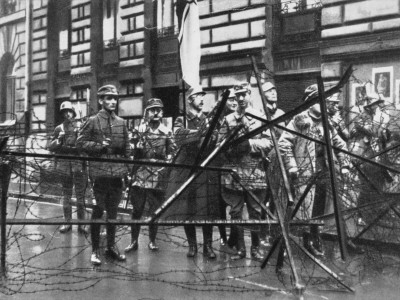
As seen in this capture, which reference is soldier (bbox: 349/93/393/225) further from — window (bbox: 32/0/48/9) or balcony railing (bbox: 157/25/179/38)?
window (bbox: 32/0/48/9)

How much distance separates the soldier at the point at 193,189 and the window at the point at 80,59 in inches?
133

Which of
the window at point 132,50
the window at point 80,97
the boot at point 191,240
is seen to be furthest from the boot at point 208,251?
the window at point 80,97

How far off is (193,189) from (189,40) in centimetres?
312

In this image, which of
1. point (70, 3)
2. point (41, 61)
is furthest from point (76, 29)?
point (41, 61)

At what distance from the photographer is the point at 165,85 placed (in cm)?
838

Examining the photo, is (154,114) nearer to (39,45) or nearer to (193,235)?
(193,235)

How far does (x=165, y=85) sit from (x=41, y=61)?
8.48 ft

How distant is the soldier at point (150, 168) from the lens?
19.9ft

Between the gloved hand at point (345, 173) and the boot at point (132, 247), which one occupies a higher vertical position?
the gloved hand at point (345, 173)

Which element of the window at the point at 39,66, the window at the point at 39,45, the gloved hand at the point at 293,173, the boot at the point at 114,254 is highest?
the window at the point at 39,45

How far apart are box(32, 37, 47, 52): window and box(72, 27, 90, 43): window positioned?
761mm

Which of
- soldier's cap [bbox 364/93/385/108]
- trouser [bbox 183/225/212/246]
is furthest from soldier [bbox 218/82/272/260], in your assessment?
soldier's cap [bbox 364/93/385/108]

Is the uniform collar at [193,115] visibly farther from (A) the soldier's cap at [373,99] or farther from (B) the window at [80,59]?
(B) the window at [80,59]

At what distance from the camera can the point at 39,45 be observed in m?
9.66
